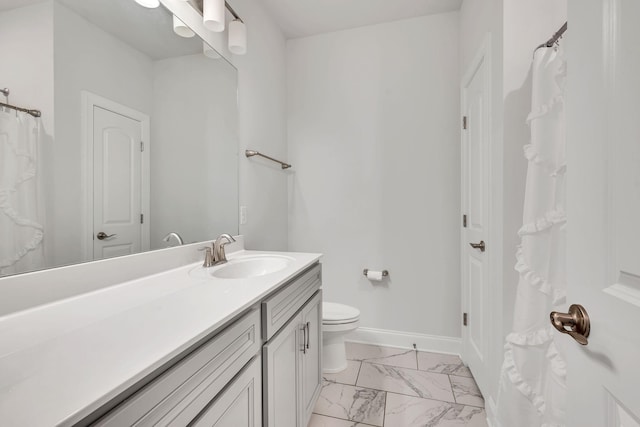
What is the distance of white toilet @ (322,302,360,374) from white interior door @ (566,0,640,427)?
1.33m

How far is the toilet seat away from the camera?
5.93 feet

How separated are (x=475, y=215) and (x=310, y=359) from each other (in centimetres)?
130

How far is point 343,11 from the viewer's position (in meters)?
2.11

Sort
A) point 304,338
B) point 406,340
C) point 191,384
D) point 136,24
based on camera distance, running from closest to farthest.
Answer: point 191,384 < point 136,24 < point 304,338 < point 406,340

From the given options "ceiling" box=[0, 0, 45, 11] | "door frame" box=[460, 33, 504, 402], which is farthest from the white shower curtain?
"ceiling" box=[0, 0, 45, 11]

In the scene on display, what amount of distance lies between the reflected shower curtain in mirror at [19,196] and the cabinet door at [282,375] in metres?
0.74

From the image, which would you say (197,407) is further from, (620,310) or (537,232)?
(537,232)

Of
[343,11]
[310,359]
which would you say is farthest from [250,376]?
[343,11]

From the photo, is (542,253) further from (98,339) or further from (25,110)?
(25,110)

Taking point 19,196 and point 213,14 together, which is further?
point 213,14

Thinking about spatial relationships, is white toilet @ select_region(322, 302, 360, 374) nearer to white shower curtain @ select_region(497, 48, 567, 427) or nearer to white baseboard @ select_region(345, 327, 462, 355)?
white baseboard @ select_region(345, 327, 462, 355)

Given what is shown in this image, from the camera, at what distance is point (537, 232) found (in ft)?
3.34

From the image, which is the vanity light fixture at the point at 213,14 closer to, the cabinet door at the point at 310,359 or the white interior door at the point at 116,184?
the white interior door at the point at 116,184

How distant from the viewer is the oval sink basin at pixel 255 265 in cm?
137
